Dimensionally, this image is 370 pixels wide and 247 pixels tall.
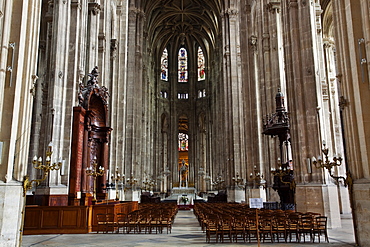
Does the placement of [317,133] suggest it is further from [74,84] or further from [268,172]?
[74,84]

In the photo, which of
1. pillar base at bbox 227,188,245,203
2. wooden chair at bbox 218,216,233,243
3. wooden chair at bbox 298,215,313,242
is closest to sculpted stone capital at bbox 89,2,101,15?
wooden chair at bbox 218,216,233,243

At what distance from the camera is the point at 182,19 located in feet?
154

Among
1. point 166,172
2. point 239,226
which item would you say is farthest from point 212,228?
point 166,172

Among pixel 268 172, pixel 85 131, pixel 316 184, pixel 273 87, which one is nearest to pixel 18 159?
pixel 85 131

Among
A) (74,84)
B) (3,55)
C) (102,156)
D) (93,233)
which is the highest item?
(74,84)

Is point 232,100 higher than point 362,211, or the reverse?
point 232,100

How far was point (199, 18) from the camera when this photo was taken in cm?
4669

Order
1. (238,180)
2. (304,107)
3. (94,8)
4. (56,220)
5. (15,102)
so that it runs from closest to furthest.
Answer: (15,102) < (56,220) < (304,107) < (94,8) < (238,180)

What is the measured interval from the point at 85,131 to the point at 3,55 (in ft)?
25.2

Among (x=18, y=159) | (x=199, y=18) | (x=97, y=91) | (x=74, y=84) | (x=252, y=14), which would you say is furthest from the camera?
(x=199, y=18)

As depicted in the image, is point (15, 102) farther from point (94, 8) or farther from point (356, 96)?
point (94, 8)

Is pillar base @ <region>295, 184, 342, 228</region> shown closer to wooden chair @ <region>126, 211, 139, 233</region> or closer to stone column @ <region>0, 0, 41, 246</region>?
A: wooden chair @ <region>126, 211, 139, 233</region>

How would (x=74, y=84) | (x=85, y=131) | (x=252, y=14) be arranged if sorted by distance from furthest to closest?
(x=252, y=14) → (x=85, y=131) → (x=74, y=84)

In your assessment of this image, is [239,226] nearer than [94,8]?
Yes
